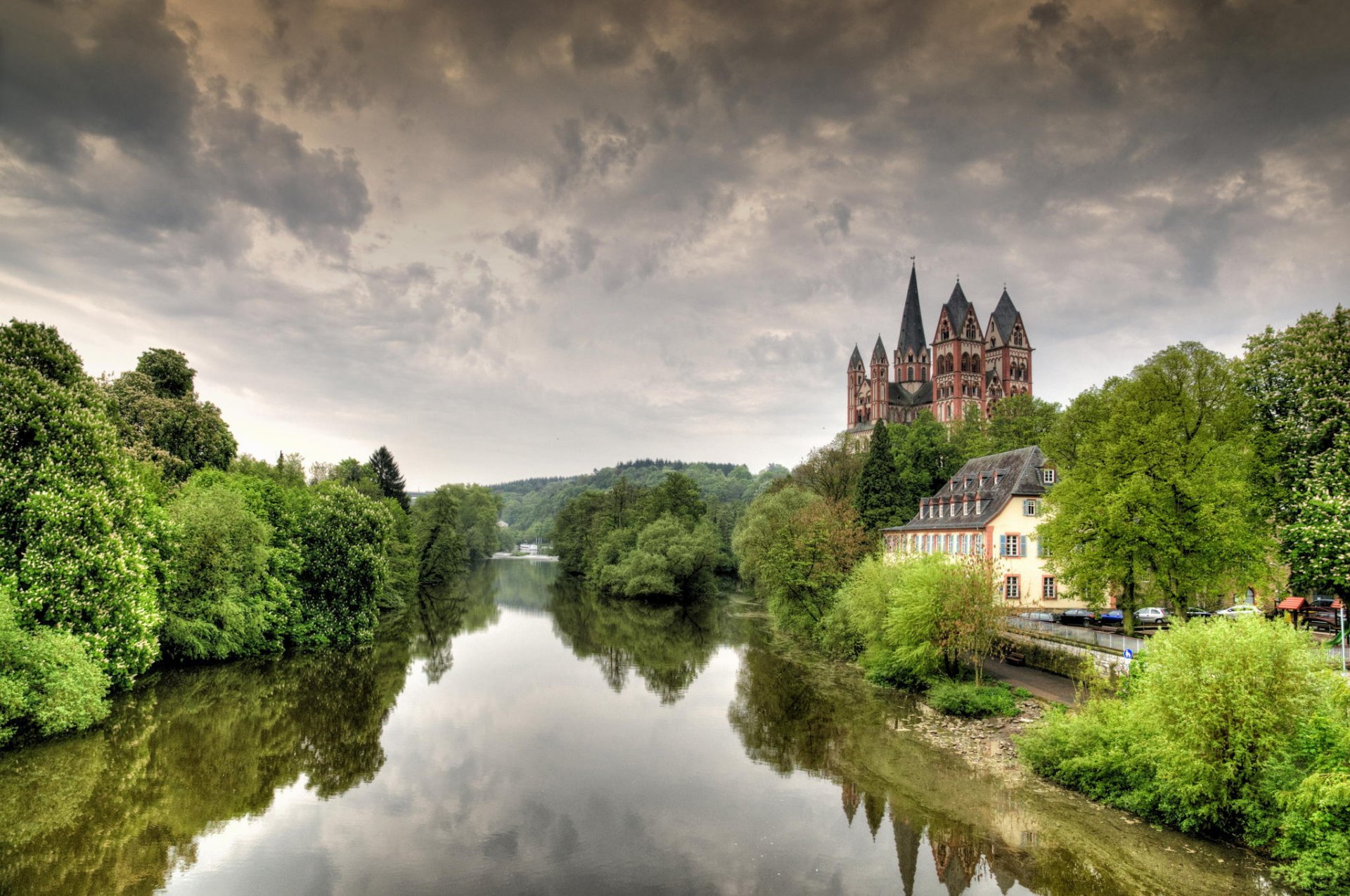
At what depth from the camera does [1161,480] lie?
30.6 metres

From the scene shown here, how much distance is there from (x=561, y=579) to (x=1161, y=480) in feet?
237

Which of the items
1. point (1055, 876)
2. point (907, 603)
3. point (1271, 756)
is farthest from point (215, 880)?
point (907, 603)

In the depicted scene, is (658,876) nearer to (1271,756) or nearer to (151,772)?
(1271,756)

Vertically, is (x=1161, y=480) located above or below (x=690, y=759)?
above

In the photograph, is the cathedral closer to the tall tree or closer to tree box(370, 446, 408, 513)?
tree box(370, 446, 408, 513)

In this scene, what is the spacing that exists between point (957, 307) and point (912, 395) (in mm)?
15472

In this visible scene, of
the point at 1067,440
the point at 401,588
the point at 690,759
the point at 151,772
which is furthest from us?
the point at 401,588

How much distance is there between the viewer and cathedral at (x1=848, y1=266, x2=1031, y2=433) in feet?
368

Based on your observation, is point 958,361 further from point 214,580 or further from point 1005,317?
point 214,580

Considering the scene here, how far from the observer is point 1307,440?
25.1 metres

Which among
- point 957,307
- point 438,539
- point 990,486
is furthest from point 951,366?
point 438,539

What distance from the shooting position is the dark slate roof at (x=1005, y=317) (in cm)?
11325

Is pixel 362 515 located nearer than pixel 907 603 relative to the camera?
No

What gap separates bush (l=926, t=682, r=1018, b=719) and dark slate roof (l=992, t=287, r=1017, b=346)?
97.5 metres
